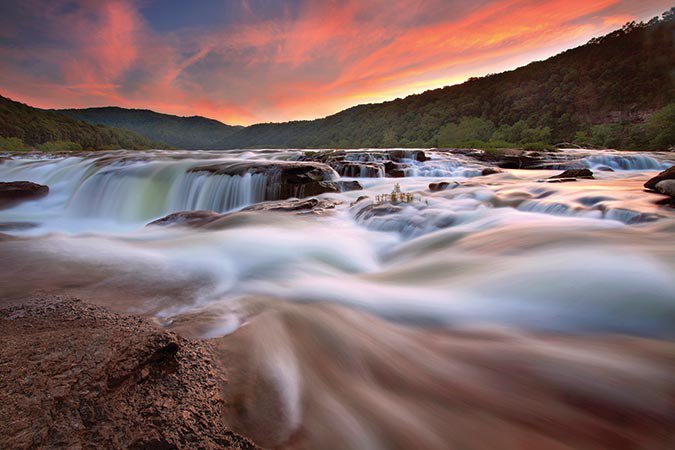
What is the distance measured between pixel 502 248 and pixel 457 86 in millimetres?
97855

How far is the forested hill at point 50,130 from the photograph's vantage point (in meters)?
55.4

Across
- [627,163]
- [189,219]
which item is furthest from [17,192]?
[627,163]

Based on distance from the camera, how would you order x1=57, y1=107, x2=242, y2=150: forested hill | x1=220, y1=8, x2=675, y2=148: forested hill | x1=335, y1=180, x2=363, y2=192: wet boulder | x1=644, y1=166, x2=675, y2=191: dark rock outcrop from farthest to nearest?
x1=57, y1=107, x2=242, y2=150: forested hill
x1=220, y1=8, x2=675, y2=148: forested hill
x1=335, y1=180, x2=363, y2=192: wet boulder
x1=644, y1=166, x2=675, y2=191: dark rock outcrop

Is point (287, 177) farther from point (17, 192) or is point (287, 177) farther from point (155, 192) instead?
point (17, 192)

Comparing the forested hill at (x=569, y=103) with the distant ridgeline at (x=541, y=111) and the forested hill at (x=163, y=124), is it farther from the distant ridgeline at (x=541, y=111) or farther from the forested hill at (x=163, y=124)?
the forested hill at (x=163, y=124)

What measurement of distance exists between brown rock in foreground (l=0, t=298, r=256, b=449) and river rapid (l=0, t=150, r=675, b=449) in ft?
0.63

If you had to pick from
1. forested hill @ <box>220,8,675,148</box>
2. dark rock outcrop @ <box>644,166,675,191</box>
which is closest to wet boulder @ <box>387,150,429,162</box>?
dark rock outcrop @ <box>644,166,675,191</box>

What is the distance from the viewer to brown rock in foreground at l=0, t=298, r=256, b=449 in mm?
1105

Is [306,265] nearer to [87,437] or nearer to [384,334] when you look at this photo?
[384,334]

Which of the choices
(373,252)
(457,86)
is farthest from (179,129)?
(373,252)

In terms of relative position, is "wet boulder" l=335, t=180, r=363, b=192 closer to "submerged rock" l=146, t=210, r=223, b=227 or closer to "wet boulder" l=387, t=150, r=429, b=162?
"submerged rock" l=146, t=210, r=223, b=227

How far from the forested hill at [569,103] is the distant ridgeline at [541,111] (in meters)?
0.14

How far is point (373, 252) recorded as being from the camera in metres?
5.16

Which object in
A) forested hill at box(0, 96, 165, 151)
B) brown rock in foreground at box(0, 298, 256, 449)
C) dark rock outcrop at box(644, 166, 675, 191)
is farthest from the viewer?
forested hill at box(0, 96, 165, 151)
